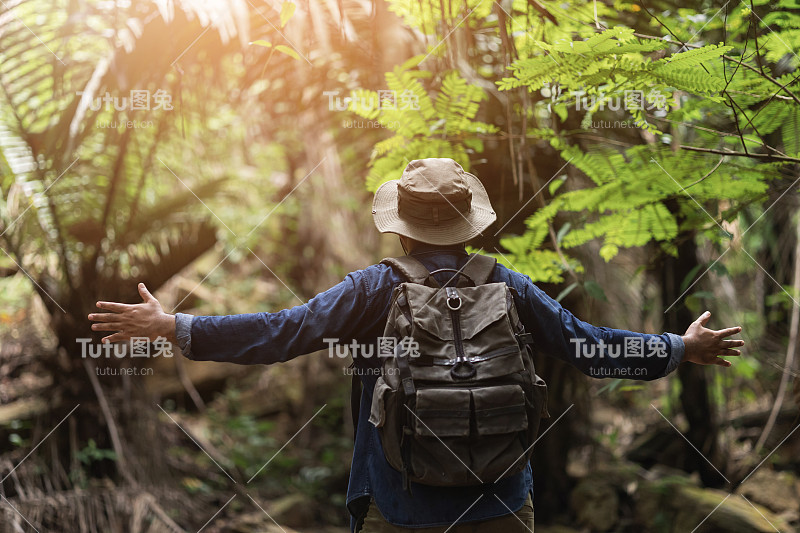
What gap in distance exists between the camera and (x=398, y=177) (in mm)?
2830

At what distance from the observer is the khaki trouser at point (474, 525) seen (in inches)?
70.9

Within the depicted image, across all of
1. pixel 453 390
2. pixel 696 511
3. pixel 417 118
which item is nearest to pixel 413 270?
pixel 453 390

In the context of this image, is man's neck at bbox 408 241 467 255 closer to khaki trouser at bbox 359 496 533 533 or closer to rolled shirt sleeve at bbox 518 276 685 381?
rolled shirt sleeve at bbox 518 276 685 381

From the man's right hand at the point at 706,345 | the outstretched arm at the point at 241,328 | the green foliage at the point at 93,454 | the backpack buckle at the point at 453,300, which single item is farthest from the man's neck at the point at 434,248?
the green foliage at the point at 93,454

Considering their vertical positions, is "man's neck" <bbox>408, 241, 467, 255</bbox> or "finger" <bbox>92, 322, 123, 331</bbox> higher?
"man's neck" <bbox>408, 241, 467, 255</bbox>

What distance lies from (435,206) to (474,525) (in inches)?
37.7

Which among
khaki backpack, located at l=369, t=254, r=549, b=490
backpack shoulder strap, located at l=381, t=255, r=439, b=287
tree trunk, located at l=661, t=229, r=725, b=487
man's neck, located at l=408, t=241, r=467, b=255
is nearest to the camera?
khaki backpack, located at l=369, t=254, r=549, b=490

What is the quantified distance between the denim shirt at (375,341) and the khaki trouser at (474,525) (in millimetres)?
21

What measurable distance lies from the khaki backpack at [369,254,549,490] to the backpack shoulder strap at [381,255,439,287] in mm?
54

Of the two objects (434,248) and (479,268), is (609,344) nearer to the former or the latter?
(479,268)

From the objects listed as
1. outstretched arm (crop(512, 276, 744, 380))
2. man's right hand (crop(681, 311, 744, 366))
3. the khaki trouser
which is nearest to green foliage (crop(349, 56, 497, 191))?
outstretched arm (crop(512, 276, 744, 380))

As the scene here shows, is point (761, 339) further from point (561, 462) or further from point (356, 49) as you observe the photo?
point (356, 49)

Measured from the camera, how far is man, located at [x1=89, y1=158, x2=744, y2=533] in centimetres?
178

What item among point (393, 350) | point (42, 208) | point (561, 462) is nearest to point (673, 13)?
point (393, 350)
